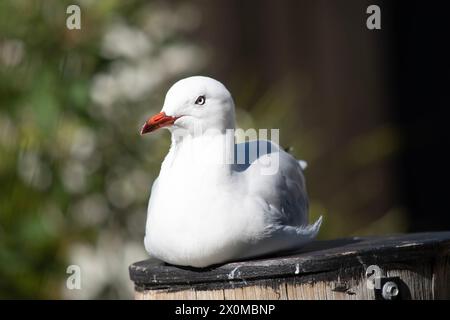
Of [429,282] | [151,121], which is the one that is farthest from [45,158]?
[429,282]

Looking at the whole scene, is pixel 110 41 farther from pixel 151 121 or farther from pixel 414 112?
pixel 414 112

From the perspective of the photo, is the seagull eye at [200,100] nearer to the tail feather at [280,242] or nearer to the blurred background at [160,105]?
the tail feather at [280,242]

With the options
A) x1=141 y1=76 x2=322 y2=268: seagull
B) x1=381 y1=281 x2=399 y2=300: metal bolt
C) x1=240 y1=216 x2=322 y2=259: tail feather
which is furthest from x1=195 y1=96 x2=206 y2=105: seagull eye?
x1=381 y1=281 x2=399 y2=300: metal bolt

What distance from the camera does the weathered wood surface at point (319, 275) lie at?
6.59 ft

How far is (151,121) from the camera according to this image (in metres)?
2.15

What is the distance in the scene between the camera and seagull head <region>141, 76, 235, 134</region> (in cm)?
217

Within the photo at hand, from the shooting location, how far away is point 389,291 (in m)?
2.04

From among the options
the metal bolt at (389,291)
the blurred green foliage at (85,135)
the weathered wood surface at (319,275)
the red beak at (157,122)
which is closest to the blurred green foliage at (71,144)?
the blurred green foliage at (85,135)

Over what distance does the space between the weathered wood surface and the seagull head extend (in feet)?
1.14

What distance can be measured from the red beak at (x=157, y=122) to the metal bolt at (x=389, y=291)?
0.64m

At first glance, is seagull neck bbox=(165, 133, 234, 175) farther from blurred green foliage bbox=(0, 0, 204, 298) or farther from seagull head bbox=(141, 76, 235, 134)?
blurred green foliage bbox=(0, 0, 204, 298)

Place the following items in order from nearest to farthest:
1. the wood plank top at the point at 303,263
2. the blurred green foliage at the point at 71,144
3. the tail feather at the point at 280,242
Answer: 1. the wood plank top at the point at 303,263
2. the tail feather at the point at 280,242
3. the blurred green foliage at the point at 71,144

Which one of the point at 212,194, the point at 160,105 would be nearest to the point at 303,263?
the point at 212,194
